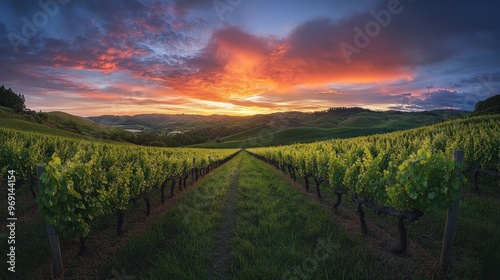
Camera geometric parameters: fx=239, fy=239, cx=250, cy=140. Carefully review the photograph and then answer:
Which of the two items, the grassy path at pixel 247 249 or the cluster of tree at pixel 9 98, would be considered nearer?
the grassy path at pixel 247 249

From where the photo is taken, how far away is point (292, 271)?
5629mm

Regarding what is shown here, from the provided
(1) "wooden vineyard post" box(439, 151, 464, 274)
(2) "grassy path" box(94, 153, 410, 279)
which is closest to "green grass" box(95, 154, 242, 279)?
(2) "grassy path" box(94, 153, 410, 279)

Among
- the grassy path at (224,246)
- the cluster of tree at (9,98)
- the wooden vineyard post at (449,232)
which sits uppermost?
the cluster of tree at (9,98)

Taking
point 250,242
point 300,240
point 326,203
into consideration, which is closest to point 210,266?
point 250,242

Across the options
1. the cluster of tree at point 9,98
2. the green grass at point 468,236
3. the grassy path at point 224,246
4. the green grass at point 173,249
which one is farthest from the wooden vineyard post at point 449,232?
the cluster of tree at point 9,98

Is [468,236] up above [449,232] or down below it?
below

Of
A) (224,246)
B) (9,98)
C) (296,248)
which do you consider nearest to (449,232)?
(296,248)

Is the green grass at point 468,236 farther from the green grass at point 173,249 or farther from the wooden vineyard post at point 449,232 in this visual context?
the green grass at point 173,249

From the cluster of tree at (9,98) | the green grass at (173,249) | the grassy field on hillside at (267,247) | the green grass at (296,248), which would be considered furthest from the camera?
the cluster of tree at (9,98)

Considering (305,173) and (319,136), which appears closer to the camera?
(305,173)

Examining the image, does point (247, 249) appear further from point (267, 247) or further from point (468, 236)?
point (468, 236)

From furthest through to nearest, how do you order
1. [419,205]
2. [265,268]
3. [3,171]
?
1. [3,171]
2. [419,205]
3. [265,268]

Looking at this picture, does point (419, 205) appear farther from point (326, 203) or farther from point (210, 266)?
→ point (326, 203)

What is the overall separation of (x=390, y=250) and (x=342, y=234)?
1.30 m
